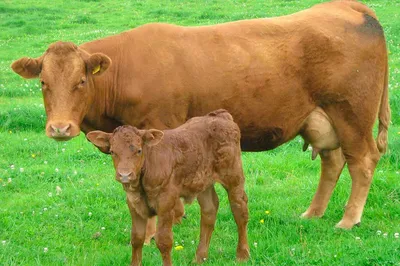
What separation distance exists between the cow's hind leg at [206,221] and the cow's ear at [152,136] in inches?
41.4

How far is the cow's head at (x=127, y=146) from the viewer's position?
18.2 feet

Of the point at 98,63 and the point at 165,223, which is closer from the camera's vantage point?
the point at 165,223

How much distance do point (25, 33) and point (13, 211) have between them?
51.9 ft

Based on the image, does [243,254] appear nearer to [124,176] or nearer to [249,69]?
[124,176]

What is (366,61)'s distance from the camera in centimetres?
779

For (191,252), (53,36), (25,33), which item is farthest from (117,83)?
(25,33)

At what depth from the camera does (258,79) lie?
754cm

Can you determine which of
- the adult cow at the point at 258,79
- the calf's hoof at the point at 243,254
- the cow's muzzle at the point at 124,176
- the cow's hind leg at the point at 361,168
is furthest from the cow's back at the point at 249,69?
the cow's muzzle at the point at 124,176

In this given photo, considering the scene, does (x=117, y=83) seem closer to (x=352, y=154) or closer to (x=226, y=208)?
(x=226, y=208)

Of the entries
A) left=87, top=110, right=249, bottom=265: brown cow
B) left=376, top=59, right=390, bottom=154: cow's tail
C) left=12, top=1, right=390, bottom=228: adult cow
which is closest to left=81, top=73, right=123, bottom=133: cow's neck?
left=12, top=1, right=390, bottom=228: adult cow

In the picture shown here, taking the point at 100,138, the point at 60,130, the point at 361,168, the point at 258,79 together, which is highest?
the point at 100,138

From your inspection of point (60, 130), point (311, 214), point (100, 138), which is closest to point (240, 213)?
point (100, 138)

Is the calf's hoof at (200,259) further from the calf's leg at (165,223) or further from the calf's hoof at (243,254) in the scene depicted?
the calf's leg at (165,223)

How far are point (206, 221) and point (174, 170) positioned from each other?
754mm
